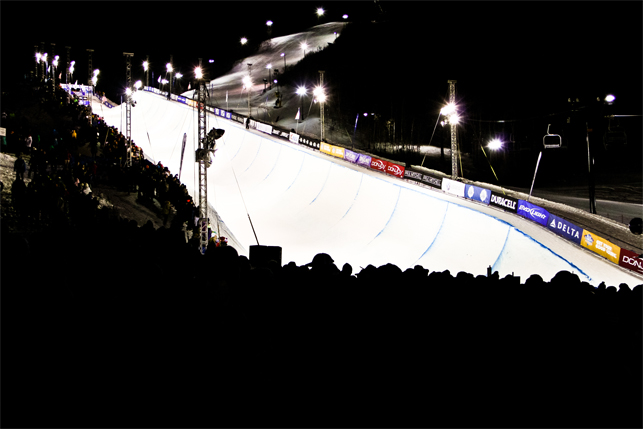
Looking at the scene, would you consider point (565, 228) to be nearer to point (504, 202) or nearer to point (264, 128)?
point (504, 202)

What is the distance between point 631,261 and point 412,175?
8537mm

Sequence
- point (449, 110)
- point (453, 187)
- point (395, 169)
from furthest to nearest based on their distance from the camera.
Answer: point (395, 169) < point (449, 110) < point (453, 187)

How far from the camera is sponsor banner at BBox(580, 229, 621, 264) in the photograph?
1170 cm

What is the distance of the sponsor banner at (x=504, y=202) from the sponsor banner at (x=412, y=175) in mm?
3552

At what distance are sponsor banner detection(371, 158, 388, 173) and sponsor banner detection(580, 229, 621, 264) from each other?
8.80m

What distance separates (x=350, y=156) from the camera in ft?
71.3

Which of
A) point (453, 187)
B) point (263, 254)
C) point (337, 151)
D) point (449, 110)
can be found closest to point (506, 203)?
point (453, 187)

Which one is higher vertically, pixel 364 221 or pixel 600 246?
pixel 364 221

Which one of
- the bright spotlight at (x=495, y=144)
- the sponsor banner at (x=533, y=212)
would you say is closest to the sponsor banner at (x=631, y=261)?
the sponsor banner at (x=533, y=212)

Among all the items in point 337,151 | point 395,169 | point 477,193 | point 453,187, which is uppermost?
point 337,151

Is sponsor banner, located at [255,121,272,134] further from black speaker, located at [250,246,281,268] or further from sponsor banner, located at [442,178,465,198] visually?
black speaker, located at [250,246,281,268]

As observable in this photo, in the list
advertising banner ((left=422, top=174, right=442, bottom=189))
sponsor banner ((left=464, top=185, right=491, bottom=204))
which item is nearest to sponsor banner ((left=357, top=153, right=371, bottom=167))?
advertising banner ((left=422, top=174, right=442, bottom=189))

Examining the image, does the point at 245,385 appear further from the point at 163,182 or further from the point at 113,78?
the point at 113,78

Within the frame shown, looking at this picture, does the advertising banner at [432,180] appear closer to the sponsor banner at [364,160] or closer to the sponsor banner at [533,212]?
the sponsor banner at [364,160]
